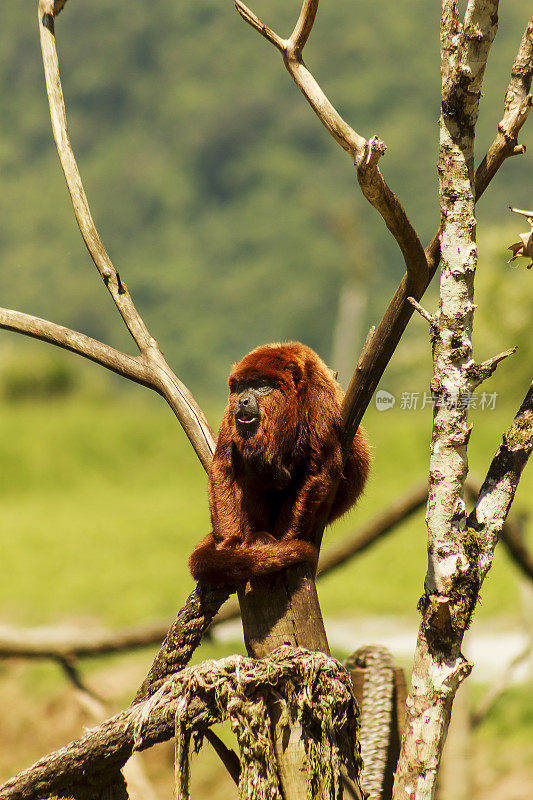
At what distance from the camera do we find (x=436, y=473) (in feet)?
7.24

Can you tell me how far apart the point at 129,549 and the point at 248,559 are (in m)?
8.39

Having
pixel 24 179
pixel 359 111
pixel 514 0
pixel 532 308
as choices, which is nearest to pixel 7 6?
pixel 24 179

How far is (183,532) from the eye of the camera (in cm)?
1109

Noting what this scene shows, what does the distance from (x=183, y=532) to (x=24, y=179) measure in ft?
182

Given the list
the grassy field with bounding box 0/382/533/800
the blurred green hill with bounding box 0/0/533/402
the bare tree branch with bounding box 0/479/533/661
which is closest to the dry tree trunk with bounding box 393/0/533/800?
the grassy field with bounding box 0/382/533/800

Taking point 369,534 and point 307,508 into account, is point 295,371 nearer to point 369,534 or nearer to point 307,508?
point 307,508

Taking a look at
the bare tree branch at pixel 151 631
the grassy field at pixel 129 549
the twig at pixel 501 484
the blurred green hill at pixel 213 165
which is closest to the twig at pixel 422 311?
the twig at pixel 501 484

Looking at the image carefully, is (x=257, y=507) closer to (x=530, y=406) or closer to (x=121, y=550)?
(x=530, y=406)

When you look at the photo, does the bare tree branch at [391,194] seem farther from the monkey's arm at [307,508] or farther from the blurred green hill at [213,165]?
the blurred green hill at [213,165]

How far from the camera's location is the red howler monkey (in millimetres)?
2529

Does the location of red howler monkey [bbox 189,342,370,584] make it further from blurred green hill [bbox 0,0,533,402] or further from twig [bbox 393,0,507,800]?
blurred green hill [bbox 0,0,533,402]

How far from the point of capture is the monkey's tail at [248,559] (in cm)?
233

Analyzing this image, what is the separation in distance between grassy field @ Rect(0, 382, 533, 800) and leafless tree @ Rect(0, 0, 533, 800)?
0.93m

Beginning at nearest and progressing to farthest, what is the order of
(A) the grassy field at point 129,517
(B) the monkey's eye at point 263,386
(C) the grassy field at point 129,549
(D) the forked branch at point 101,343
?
(D) the forked branch at point 101,343
(B) the monkey's eye at point 263,386
(C) the grassy field at point 129,549
(A) the grassy field at point 129,517
